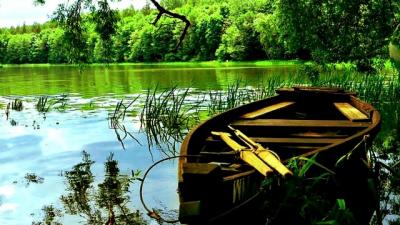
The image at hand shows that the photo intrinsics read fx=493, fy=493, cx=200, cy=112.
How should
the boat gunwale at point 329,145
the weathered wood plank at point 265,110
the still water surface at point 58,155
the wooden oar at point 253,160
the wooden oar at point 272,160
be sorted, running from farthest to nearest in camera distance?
the weathered wood plank at point 265,110, the still water surface at point 58,155, the boat gunwale at point 329,145, the wooden oar at point 253,160, the wooden oar at point 272,160

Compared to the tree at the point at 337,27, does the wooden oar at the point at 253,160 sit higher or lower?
lower

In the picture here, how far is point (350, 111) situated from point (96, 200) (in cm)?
454

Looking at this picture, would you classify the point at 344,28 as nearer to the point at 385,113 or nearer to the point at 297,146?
the point at 385,113

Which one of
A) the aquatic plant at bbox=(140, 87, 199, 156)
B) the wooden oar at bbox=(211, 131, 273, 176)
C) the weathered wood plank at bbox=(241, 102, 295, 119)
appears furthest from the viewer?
the aquatic plant at bbox=(140, 87, 199, 156)

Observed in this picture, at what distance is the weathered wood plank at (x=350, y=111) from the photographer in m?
7.85

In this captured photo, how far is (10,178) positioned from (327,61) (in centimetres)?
1300

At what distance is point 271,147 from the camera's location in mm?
6570

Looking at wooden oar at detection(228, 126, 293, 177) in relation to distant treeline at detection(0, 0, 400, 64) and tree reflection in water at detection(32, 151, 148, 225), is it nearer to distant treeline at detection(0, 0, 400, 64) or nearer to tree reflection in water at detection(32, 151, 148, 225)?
distant treeline at detection(0, 0, 400, 64)

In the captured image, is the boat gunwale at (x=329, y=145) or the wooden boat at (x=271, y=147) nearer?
the wooden boat at (x=271, y=147)

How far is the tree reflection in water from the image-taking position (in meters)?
6.82

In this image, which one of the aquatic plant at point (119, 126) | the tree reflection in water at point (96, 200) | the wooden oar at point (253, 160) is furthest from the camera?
the aquatic plant at point (119, 126)

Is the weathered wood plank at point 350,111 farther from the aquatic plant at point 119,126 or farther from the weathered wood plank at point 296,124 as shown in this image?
the aquatic plant at point 119,126

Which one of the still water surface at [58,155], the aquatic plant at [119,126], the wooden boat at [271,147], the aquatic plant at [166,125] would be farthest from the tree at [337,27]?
the wooden boat at [271,147]

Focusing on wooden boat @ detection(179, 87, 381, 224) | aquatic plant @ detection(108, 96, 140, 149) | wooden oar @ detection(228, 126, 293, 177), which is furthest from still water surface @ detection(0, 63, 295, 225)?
wooden oar @ detection(228, 126, 293, 177)
